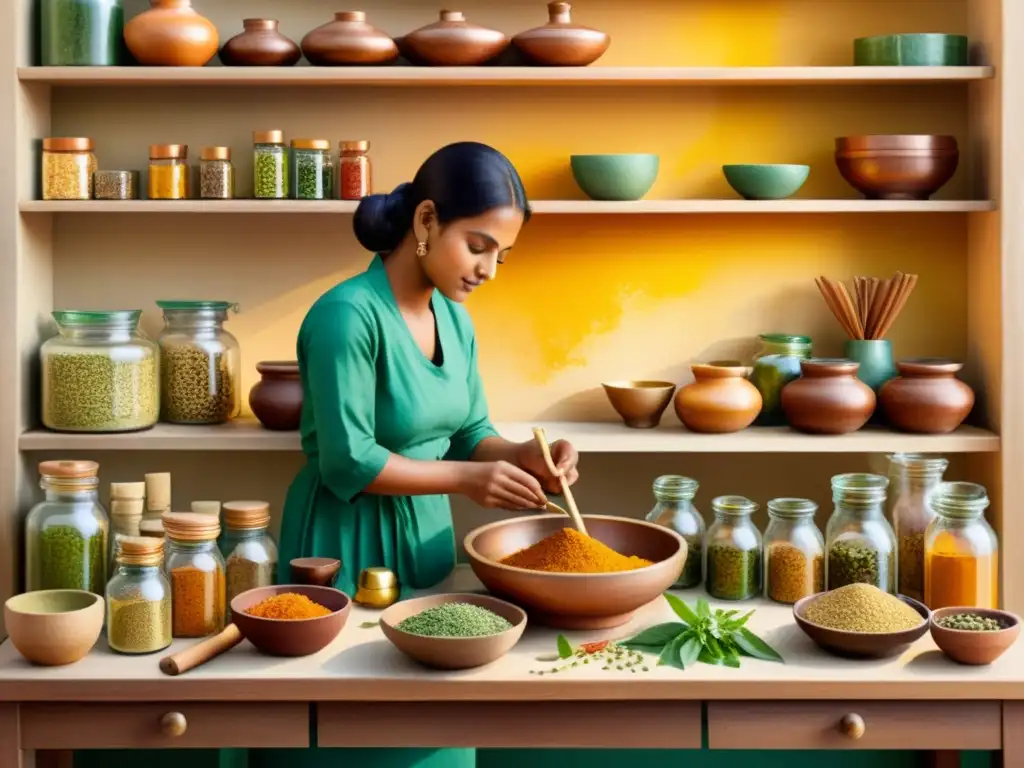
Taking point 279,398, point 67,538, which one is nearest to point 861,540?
point 279,398

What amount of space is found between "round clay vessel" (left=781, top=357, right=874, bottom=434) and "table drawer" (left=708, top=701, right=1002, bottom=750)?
92 cm

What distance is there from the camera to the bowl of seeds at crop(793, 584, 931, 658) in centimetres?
213

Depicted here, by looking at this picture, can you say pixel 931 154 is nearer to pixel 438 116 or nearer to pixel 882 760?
pixel 438 116

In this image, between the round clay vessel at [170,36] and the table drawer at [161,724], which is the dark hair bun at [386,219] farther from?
the table drawer at [161,724]

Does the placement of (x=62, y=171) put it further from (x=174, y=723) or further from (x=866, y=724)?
(x=866, y=724)

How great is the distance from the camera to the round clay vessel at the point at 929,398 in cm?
292

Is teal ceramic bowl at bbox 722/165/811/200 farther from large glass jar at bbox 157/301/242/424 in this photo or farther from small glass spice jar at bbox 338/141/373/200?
large glass jar at bbox 157/301/242/424

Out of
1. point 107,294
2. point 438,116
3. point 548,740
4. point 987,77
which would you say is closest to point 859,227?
point 987,77

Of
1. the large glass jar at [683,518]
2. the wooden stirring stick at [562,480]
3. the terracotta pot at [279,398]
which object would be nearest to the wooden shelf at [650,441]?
the terracotta pot at [279,398]

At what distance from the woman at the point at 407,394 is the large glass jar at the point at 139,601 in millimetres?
371

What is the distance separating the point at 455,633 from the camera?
2.09 metres

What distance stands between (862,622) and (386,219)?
1.15 m

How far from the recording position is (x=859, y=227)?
322cm

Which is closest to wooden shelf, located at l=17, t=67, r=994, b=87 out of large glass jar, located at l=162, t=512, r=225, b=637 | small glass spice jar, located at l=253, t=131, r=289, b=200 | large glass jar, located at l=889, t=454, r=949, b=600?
small glass spice jar, located at l=253, t=131, r=289, b=200
